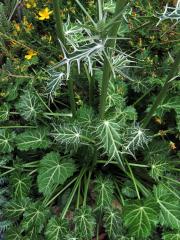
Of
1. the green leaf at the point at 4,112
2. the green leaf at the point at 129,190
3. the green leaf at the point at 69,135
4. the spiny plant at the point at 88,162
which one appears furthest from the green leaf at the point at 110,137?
the green leaf at the point at 4,112

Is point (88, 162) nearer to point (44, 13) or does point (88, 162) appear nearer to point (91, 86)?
point (91, 86)

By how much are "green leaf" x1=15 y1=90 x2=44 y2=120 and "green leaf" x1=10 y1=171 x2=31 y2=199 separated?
1.04 ft

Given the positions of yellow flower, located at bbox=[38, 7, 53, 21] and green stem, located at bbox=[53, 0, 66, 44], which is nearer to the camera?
green stem, located at bbox=[53, 0, 66, 44]

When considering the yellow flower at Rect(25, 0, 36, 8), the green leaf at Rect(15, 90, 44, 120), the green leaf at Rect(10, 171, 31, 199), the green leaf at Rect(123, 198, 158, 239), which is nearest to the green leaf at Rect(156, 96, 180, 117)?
the green leaf at Rect(123, 198, 158, 239)

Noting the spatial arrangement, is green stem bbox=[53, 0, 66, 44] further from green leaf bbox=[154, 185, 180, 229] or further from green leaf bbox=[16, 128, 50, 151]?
green leaf bbox=[154, 185, 180, 229]

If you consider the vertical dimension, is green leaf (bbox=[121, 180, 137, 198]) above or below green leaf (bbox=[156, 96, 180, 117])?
below

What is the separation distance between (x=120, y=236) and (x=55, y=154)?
1.58 feet

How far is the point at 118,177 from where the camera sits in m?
2.14

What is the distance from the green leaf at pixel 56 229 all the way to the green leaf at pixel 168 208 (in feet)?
1.38

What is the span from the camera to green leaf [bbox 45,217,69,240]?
1.80 meters

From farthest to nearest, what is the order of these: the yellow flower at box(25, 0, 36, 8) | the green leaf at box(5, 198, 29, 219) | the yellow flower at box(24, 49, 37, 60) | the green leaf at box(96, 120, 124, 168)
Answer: the yellow flower at box(25, 0, 36, 8) < the yellow flower at box(24, 49, 37, 60) < the green leaf at box(5, 198, 29, 219) < the green leaf at box(96, 120, 124, 168)

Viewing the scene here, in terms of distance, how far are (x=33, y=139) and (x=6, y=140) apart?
0.14m

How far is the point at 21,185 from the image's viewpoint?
196cm

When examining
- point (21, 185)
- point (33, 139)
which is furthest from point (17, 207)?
point (33, 139)
